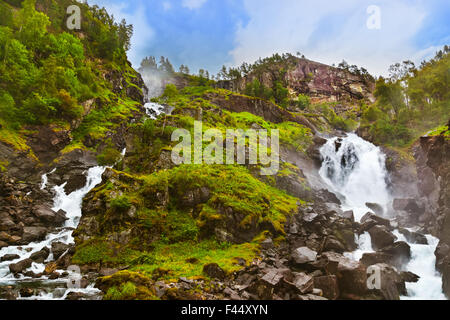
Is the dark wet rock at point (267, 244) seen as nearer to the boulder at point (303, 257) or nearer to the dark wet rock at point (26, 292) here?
the boulder at point (303, 257)

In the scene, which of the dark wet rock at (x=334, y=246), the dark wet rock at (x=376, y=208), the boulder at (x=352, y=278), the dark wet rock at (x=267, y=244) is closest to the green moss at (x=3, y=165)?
the dark wet rock at (x=267, y=244)

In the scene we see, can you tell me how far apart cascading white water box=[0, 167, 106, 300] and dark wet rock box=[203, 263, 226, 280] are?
18.6ft

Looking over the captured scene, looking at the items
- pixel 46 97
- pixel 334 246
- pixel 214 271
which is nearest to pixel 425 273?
pixel 334 246

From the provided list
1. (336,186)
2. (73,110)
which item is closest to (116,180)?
(73,110)

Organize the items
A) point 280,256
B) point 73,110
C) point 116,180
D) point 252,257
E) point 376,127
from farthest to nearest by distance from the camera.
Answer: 1. point 376,127
2. point 73,110
3. point 116,180
4. point 280,256
5. point 252,257

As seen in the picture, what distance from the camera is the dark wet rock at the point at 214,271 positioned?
13259mm

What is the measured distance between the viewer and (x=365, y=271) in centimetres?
1204

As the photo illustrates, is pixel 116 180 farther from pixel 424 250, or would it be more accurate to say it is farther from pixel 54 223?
pixel 424 250

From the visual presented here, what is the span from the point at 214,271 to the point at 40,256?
12.2m

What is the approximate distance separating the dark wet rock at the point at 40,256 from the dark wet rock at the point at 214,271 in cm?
1140

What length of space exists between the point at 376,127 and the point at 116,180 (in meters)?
47.2
